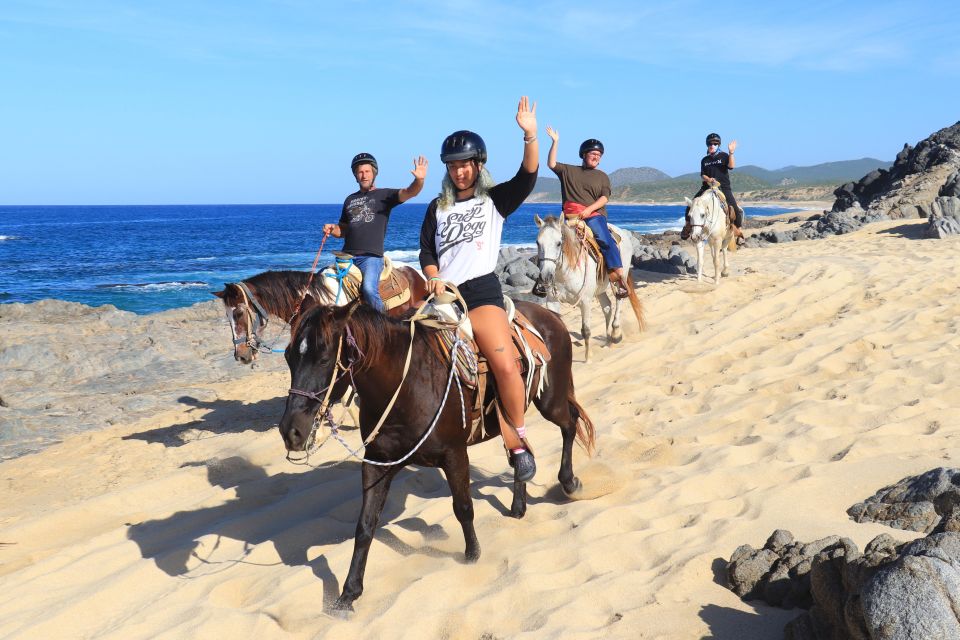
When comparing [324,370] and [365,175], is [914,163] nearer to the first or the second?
[365,175]

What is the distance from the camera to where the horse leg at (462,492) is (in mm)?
4655

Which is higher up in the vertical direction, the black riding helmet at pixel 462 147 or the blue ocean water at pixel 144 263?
the black riding helmet at pixel 462 147

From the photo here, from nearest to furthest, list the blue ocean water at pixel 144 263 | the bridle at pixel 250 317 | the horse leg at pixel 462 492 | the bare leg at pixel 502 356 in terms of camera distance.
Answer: the horse leg at pixel 462 492, the bare leg at pixel 502 356, the bridle at pixel 250 317, the blue ocean water at pixel 144 263

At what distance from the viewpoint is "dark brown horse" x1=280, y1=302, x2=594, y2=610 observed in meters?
3.96

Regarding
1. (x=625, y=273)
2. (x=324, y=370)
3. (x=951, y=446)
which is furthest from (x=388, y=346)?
(x=625, y=273)

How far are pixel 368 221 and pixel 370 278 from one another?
0.63m

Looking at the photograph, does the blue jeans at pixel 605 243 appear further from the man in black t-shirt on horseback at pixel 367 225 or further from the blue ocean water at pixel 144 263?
the blue ocean water at pixel 144 263

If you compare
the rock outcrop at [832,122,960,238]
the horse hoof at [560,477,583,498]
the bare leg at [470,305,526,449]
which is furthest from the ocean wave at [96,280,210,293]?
the bare leg at [470,305,526,449]

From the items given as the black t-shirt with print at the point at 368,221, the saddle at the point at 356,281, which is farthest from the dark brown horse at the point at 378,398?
the black t-shirt with print at the point at 368,221

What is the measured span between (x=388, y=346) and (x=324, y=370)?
1.56ft

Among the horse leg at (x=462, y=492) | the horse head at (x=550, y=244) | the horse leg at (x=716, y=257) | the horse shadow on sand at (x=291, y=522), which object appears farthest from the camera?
the horse leg at (x=716, y=257)

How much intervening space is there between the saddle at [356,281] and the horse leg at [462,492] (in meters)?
3.46

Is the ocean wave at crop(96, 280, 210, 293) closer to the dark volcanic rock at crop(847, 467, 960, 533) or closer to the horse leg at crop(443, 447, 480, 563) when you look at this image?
the horse leg at crop(443, 447, 480, 563)

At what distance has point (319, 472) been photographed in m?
6.78
